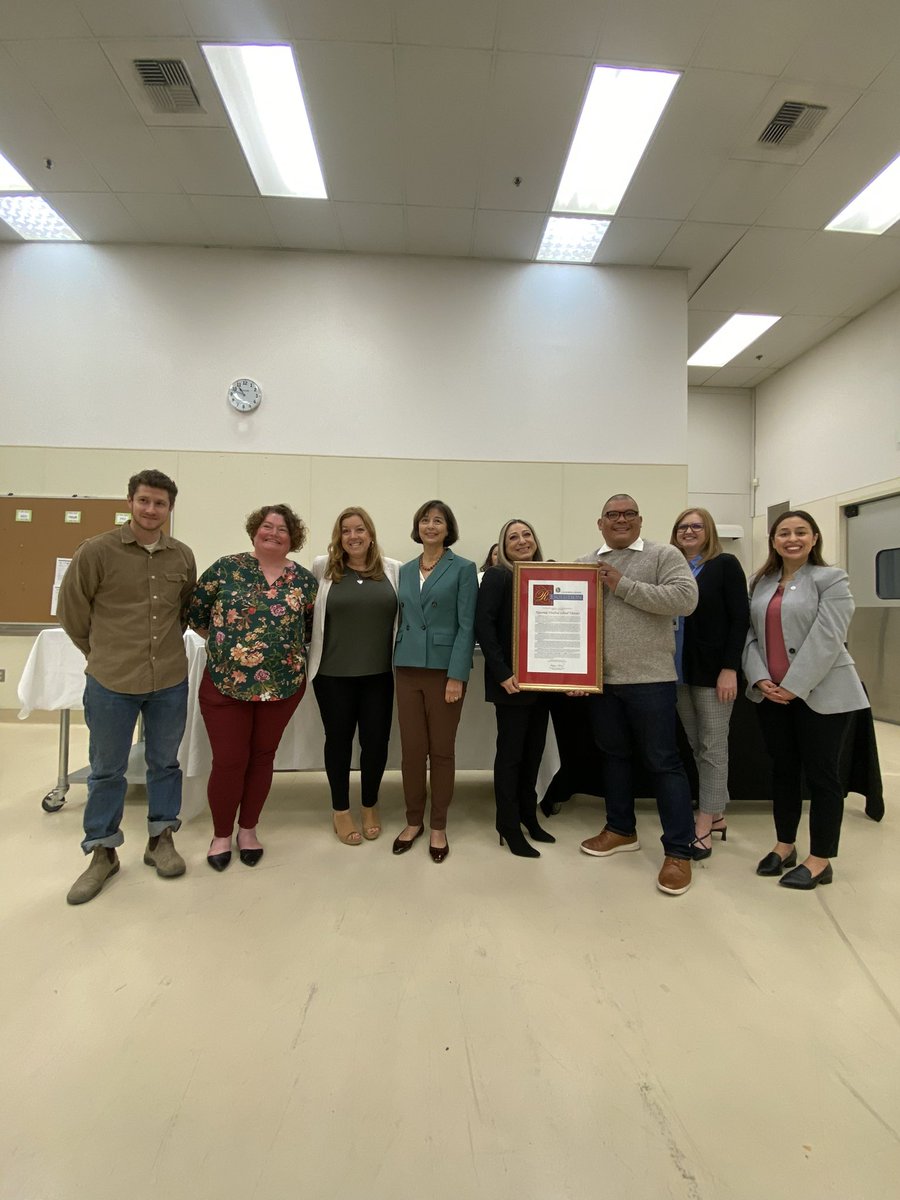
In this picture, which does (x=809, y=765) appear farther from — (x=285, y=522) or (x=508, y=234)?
(x=508, y=234)

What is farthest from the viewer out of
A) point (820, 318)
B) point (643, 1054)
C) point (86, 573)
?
point (820, 318)

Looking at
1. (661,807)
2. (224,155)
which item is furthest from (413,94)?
(661,807)

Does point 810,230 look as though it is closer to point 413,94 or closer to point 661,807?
point 413,94

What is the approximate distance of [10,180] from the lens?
166 inches

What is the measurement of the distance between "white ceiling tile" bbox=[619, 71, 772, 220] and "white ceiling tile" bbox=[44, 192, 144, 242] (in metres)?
4.24

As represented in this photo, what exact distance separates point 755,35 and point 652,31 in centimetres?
60

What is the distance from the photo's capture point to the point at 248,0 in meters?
2.88

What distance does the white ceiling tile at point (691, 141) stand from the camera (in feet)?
10.8

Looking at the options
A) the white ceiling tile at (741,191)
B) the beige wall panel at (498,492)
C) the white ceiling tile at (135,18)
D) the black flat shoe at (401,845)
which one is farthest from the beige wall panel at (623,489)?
the white ceiling tile at (135,18)

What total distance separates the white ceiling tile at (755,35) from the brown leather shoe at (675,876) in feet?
14.5

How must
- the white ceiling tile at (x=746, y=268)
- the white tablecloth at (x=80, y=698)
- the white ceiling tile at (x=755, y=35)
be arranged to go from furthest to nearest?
the white ceiling tile at (x=746, y=268) < the white ceiling tile at (x=755, y=35) < the white tablecloth at (x=80, y=698)

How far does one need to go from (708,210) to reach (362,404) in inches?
131

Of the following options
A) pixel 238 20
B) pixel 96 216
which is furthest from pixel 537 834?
pixel 96 216

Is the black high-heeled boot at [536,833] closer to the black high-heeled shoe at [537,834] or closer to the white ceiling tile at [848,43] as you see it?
the black high-heeled shoe at [537,834]
